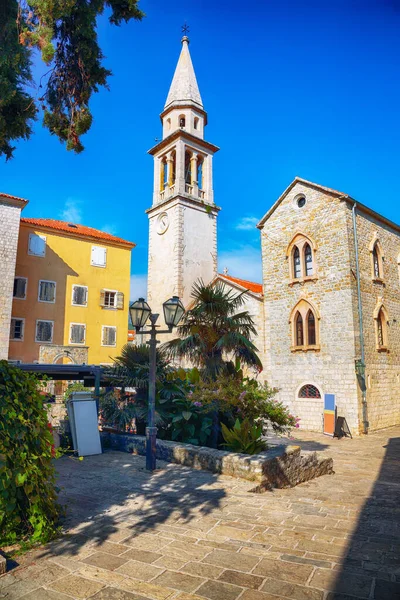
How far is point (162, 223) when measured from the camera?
26578 millimetres

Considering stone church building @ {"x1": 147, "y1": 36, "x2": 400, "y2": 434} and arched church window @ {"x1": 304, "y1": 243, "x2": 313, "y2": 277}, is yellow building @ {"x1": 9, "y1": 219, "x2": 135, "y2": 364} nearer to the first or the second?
stone church building @ {"x1": 147, "y1": 36, "x2": 400, "y2": 434}

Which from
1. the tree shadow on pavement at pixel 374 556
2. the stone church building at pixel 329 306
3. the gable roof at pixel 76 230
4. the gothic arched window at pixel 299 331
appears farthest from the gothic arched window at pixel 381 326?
the gable roof at pixel 76 230

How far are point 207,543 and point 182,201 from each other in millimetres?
22979

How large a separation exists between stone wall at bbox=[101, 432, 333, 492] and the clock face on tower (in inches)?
725

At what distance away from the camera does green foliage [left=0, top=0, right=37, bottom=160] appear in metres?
6.20

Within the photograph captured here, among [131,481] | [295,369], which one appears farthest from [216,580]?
[295,369]

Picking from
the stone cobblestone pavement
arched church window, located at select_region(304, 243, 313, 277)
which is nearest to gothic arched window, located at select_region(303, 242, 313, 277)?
arched church window, located at select_region(304, 243, 313, 277)

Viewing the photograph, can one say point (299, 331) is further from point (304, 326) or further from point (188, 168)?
point (188, 168)

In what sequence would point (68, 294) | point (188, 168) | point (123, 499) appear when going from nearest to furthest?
point (123, 499), point (188, 168), point (68, 294)

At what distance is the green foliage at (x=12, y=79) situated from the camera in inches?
244

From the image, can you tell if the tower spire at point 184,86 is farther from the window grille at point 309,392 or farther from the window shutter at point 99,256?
the window grille at point 309,392

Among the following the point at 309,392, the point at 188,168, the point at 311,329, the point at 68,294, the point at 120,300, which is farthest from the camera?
the point at 120,300

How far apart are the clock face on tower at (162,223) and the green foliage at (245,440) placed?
19.1 m

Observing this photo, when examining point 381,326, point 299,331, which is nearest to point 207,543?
point 299,331
